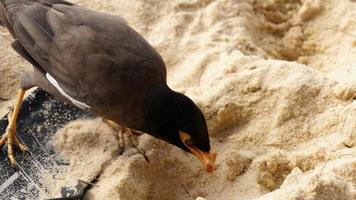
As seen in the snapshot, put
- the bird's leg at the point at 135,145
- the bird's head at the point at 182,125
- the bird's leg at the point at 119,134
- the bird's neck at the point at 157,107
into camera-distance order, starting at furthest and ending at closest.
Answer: the bird's leg at the point at 119,134
the bird's leg at the point at 135,145
the bird's neck at the point at 157,107
the bird's head at the point at 182,125

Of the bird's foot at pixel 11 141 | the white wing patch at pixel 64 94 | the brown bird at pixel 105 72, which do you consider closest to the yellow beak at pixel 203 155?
the brown bird at pixel 105 72

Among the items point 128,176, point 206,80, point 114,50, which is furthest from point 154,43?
point 128,176

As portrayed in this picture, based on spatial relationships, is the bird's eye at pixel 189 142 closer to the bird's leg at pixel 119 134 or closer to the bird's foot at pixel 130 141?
the bird's foot at pixel 130 141

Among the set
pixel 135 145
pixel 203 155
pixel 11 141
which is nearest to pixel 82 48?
pixel 135 145

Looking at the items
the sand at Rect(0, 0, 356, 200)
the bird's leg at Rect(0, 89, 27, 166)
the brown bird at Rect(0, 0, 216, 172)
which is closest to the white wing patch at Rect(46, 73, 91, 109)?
the brown bird at Rect(0, 0, 216, 172)

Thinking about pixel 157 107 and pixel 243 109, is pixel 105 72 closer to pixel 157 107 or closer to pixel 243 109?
pixel 157 107

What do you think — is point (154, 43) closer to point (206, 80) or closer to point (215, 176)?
point (206, 80)

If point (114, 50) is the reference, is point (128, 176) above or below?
below
